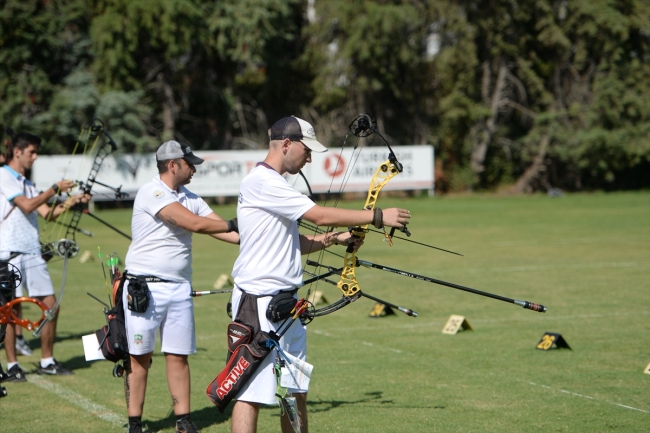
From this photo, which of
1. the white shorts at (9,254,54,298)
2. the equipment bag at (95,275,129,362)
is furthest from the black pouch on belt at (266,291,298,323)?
the white shorts at (9,254,54,298)

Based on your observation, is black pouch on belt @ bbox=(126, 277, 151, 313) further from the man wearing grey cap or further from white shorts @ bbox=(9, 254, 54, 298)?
white shorts @ bbox=(9, 254, 54, 298)

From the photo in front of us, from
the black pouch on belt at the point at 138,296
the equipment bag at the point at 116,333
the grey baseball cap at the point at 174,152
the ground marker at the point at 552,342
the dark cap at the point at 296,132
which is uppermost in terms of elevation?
the dark cap at the point at 296,132

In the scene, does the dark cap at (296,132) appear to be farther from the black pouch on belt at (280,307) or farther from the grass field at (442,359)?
the grass field at (442,359)

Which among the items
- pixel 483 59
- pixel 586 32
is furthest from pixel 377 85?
pixel 586 32

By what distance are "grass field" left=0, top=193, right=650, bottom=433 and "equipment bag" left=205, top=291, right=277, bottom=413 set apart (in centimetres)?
185

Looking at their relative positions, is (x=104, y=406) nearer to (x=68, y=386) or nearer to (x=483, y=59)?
(x=68, y=386)

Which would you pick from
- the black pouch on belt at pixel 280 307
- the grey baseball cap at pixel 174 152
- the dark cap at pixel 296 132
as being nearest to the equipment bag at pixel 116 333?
the grey baseball cap at pixel 174 152

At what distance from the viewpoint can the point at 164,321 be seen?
6820mm

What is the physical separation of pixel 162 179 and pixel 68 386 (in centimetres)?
314

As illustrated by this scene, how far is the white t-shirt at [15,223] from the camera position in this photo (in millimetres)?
9086

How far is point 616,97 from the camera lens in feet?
150

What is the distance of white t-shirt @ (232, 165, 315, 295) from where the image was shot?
18.0 ft

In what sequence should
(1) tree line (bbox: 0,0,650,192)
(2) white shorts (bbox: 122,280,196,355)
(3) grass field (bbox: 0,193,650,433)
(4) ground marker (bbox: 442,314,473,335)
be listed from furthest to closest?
1. (1) tree line (bbox: 0,0,650,192)
2. (4) ground marker (bbox: 442,314,473,335)
3. (3) grass field (bbox: 0,193,650,433)
4. (2) white shorts (bbox: 122,280,196,355)

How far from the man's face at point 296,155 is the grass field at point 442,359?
257cm
